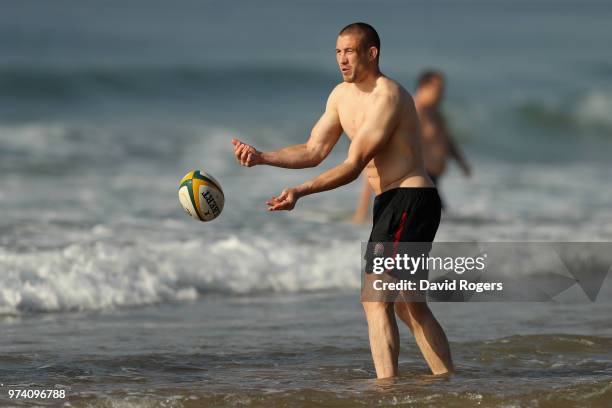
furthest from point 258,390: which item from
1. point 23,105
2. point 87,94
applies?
point 87,94

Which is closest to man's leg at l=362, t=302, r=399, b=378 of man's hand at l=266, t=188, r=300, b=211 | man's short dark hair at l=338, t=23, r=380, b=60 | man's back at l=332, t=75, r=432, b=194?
man's back at l=332, t=75, r=432, b=194

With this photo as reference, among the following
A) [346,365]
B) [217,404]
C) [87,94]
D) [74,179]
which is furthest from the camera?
[87,94]

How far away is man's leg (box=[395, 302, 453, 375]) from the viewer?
599cm

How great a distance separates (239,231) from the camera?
38.1 ft

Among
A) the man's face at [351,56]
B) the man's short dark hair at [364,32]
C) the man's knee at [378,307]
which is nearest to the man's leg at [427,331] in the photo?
A: the man's knee at [378,307]

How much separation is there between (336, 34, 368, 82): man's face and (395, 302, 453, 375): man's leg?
48.7 inches

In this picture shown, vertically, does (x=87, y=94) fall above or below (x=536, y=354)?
above

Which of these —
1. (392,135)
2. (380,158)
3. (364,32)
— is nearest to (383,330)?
(380,158)

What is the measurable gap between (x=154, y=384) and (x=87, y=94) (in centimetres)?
2000

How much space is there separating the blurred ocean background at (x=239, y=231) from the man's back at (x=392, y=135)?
1.09 m

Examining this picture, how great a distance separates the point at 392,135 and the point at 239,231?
235 inches

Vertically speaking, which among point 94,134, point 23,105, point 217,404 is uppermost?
point 23,105

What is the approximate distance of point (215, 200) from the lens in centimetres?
629

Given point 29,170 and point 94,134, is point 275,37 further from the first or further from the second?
point 29,170
